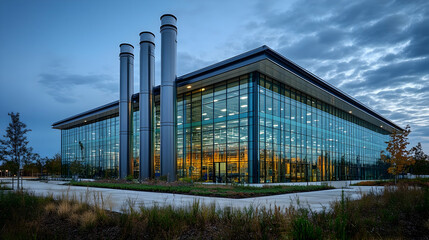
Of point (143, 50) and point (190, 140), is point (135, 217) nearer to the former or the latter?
point (190, 140)

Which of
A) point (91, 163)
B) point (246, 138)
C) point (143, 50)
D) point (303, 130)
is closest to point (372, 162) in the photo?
point (303, 130)

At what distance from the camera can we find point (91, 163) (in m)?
58.6

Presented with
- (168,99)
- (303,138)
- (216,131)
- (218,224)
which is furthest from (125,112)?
(218,224)

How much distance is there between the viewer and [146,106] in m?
36.2

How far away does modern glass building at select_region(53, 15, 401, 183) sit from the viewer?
3064cm

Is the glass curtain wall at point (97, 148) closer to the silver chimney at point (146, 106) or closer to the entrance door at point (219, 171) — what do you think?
the silver chimney at point (146, 106)

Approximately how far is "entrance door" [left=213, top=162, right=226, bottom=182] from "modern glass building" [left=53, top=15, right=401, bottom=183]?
5 centimetres

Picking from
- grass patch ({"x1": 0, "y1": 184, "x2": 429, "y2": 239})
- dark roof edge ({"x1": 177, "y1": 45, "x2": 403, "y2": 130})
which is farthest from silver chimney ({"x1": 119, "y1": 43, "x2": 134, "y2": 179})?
grass patch ({"x1": 0, "y1": 184, "x2": 429, "y2": 239})

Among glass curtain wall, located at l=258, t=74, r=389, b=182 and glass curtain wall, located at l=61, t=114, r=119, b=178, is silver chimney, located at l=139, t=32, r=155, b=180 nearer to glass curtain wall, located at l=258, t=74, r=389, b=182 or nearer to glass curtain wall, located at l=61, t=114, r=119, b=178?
glass curtain wall, located at l=258, t=74, r=389, b=182

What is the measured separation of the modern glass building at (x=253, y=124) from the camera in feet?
101

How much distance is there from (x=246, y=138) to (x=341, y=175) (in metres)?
24.6

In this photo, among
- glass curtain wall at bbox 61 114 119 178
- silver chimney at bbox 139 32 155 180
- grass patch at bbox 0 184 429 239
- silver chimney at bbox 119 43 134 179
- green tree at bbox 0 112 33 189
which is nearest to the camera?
grass patch at bbox 0 184 429 239

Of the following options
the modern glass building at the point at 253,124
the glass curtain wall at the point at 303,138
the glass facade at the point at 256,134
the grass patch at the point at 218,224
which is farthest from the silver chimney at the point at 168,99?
the grass patch at the point at 218,224

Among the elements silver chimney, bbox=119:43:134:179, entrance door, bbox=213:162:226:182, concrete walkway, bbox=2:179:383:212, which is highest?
silver chimney, bbox=119:43:134:179
